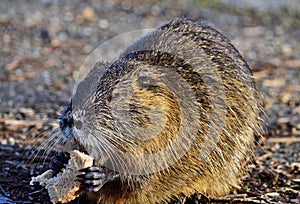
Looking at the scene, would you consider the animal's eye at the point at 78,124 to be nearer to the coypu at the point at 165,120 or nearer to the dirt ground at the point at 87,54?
the coypu at the point at 165,120

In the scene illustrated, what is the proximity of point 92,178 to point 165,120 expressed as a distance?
2.24ft

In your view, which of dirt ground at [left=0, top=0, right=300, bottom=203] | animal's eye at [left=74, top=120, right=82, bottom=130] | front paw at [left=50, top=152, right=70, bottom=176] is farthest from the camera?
dirt ground at [left=0, top=0, right=300, bottom=203]

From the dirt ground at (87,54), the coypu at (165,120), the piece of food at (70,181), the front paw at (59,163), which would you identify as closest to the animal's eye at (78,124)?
the coypu at (165,120)

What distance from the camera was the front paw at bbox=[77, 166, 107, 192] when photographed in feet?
14.0

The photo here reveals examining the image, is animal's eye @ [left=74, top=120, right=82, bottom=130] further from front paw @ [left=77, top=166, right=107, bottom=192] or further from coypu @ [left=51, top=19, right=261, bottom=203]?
front paw @ [left=77, top=166, right=107, bottom=192]

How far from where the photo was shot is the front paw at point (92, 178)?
4266mm

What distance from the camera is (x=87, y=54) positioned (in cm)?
886

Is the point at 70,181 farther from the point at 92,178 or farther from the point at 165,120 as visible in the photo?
the point at 165,120

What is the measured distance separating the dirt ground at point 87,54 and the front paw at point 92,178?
2.38 ft

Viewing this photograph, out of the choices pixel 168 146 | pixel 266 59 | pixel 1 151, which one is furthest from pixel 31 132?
pixel 266 59

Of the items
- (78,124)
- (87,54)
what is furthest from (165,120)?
(87,54)

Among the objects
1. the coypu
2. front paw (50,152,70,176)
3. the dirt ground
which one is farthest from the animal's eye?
the dirt ground

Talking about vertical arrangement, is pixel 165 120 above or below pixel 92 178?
above

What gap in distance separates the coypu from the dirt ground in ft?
1.10
